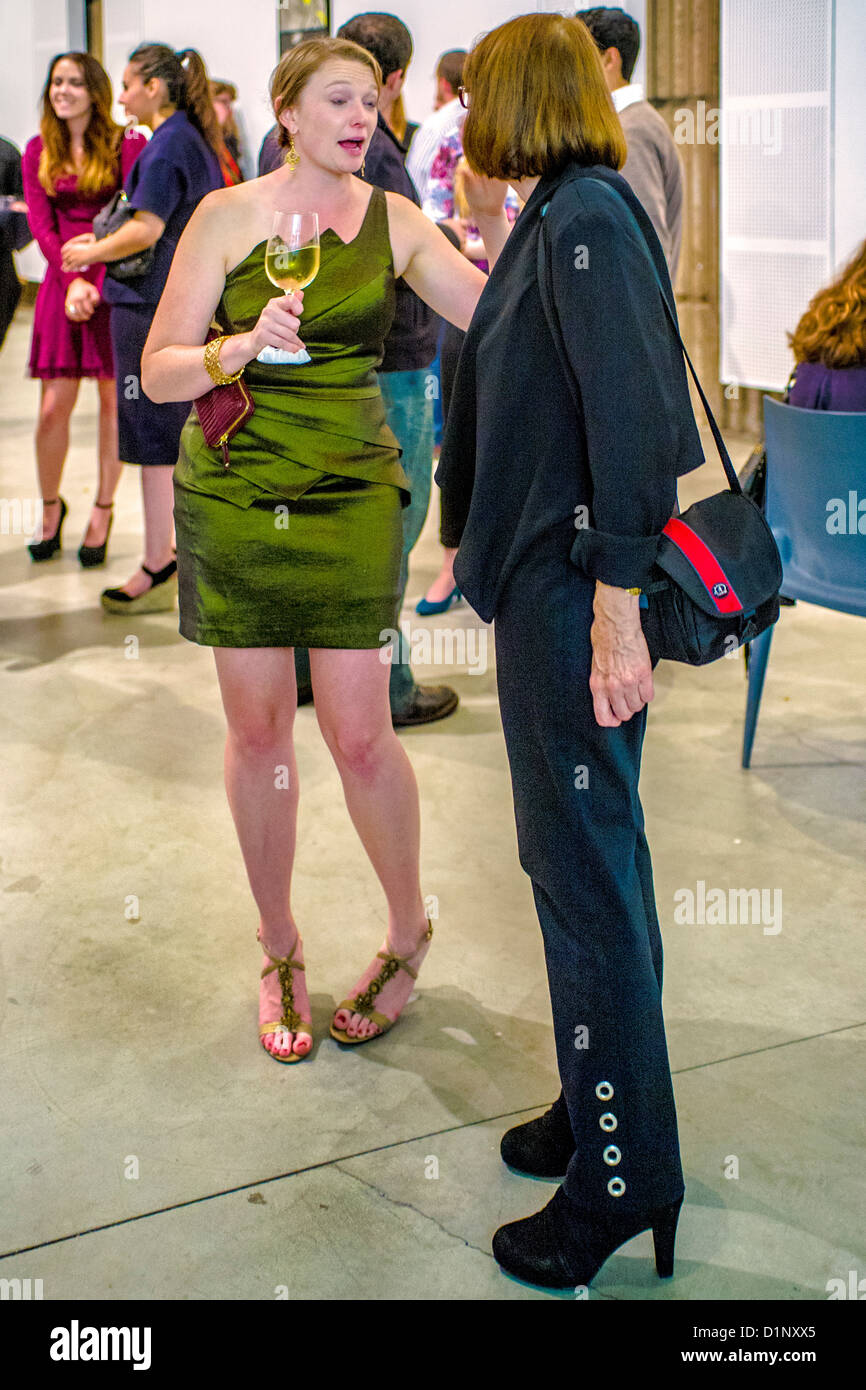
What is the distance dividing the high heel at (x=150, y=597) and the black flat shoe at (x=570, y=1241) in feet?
10.4

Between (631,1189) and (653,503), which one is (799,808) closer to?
(631,1189)

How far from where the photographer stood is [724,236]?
6824 mm

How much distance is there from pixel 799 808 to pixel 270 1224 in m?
1.70

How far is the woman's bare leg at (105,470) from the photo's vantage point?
516 cm

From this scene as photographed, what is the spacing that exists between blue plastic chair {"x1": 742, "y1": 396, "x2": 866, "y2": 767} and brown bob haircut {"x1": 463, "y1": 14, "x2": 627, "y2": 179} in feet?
5.17

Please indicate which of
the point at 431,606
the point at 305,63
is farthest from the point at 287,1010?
the point at 431,606

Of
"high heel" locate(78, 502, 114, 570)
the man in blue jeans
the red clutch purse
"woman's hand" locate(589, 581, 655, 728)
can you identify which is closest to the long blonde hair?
"high heel" locate(78, 502, 114, 570)

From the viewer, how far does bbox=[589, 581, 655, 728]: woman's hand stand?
1.57m

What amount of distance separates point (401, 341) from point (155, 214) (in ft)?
4.34

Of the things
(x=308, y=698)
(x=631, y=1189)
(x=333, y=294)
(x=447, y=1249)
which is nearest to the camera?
(x=631, y=1189)

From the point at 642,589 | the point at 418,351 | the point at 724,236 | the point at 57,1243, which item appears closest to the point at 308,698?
the point at 418,351
